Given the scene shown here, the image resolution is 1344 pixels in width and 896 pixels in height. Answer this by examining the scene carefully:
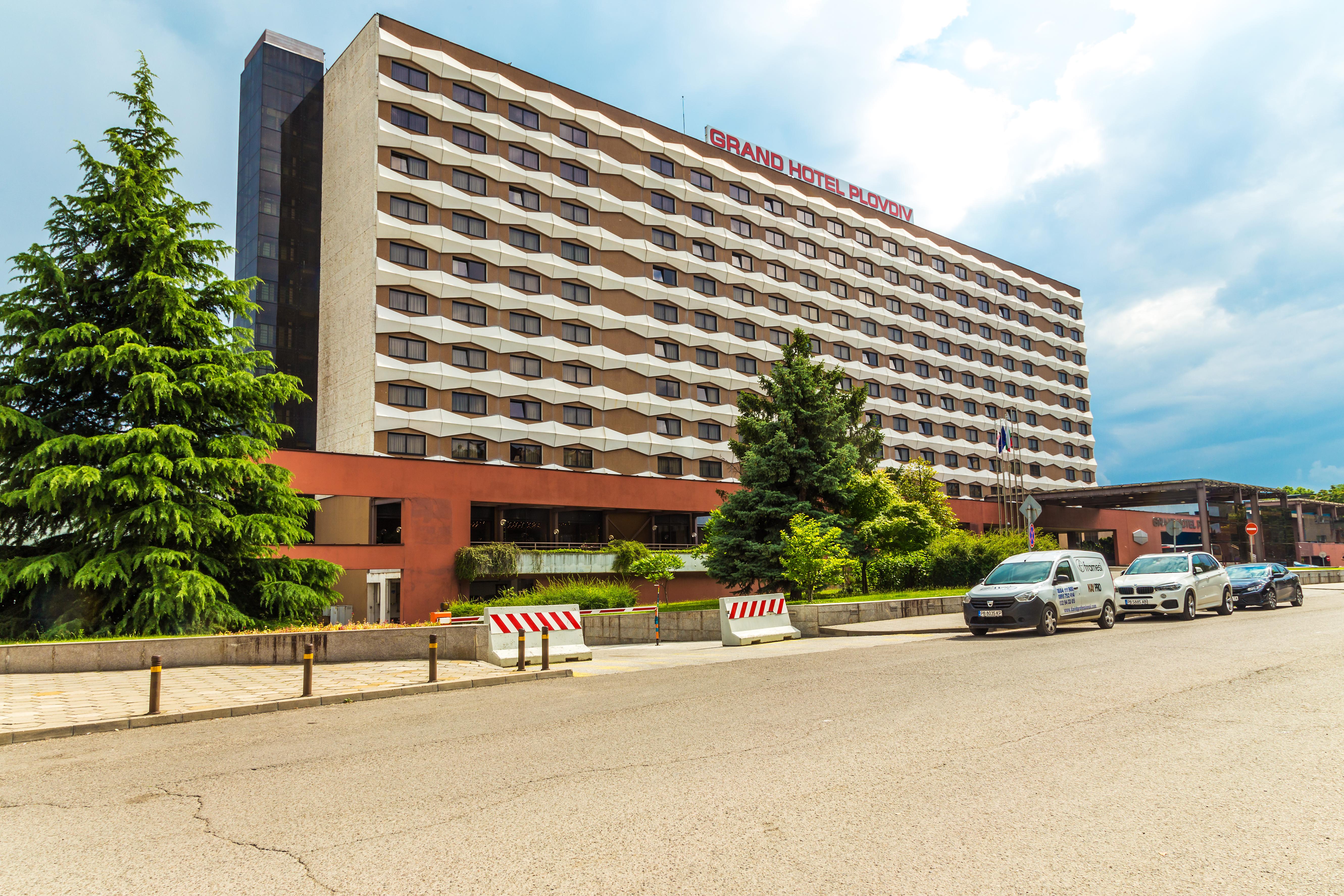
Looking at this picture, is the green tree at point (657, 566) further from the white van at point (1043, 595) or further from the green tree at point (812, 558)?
the white van at point (1043, 595)

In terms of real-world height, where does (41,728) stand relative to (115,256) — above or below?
below

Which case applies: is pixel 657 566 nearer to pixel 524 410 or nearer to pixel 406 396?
pixel 524 410

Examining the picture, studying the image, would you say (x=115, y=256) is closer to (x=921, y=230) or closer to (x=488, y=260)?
(x=488, y=260)

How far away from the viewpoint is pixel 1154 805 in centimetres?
533

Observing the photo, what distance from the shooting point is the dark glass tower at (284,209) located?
52.1 meters

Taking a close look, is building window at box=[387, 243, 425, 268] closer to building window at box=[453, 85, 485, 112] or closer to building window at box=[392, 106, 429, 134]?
building window at box=[392, 106, 429, 134]

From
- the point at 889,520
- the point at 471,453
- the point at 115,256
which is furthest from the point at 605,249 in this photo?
the point at 115,256

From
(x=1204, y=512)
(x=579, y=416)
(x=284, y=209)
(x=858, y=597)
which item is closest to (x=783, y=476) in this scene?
(x=858, y=597)

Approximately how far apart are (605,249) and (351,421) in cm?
1786

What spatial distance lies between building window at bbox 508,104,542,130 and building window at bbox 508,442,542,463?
18.3 m

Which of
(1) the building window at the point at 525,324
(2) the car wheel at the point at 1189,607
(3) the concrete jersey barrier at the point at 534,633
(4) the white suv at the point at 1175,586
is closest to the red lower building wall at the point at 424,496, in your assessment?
(1) the building window at the point at 525,324

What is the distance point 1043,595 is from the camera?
17.0 m

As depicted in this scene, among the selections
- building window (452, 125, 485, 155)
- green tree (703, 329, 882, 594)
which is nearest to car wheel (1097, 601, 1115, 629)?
green tree (703, 329, 882, 594)

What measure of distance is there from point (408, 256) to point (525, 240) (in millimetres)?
6895
